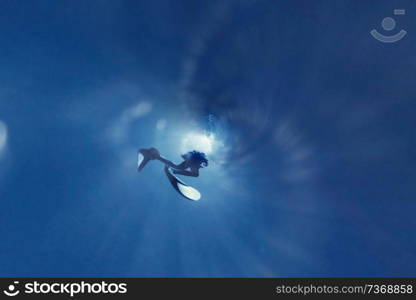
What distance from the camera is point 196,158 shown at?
29500mm

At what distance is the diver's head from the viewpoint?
96.7 feet

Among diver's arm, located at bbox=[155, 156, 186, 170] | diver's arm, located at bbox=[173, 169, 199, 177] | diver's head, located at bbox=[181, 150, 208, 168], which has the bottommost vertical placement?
diver's arm, located at bbox=[173, 169, 199, 177]

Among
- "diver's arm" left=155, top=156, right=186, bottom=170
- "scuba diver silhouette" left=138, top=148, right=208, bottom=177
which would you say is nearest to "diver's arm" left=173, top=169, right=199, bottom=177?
"scuba diver silhouette" left=138, top=148, right=208, bottom=177

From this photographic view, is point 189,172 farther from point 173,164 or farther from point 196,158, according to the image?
point 173,164

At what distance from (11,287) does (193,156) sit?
1652cm

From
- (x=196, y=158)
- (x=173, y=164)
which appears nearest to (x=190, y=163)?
(x=196, y=158)

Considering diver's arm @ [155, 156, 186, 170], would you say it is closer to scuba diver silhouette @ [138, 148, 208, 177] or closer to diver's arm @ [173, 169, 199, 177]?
scuba diver silhouette @ [138, 148, 208, 177]

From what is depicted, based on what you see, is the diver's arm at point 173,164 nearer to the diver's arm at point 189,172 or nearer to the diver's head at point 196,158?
the diver's arm at point 189,172

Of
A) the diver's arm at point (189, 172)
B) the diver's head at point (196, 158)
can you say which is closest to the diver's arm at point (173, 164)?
the diver's arm at point (189, 172)

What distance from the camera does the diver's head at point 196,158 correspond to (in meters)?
29.5

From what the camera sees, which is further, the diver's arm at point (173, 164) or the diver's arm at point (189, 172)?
the diver's arm at point (189, 172)

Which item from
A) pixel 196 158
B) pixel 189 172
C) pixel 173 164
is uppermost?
pixel 196 158

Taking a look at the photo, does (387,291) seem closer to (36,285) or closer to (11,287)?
(36,285)

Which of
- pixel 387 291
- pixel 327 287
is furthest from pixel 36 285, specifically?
pixel 387 291
